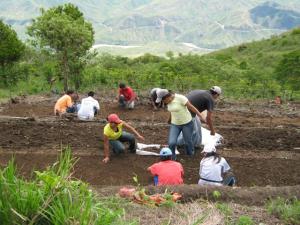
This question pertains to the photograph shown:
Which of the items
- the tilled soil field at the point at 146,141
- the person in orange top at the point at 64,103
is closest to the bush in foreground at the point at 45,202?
the tilled soil field at the point at 146,141

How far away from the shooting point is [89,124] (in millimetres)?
11445

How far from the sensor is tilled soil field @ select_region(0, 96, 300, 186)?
8.30m

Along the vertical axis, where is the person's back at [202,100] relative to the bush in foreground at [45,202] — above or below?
above

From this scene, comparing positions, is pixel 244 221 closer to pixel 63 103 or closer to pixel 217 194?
pixel 217 194

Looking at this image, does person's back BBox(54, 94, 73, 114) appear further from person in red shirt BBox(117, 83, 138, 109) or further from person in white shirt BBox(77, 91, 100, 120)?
person in red shirt BBox(117, 83, 138, 109)

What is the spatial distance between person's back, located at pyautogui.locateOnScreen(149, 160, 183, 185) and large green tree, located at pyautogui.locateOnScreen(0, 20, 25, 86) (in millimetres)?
18304

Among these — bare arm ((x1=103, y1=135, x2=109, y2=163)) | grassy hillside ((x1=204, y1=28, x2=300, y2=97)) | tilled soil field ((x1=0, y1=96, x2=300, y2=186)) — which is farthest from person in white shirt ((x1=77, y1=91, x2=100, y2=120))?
grassy hillside ((x1=204, y1=28, x2=300, y2=97))

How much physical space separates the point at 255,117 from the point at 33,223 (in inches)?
461

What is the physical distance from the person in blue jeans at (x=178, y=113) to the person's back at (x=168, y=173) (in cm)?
A: 133

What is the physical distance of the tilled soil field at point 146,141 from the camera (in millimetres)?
8297

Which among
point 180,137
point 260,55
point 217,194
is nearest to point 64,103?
point 180,137

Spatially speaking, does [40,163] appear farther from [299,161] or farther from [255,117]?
[255,117]

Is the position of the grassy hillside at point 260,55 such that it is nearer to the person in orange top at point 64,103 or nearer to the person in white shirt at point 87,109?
the person in orange top at point 64,103

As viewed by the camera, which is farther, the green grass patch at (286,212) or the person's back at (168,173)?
the person's back at (168,173)
